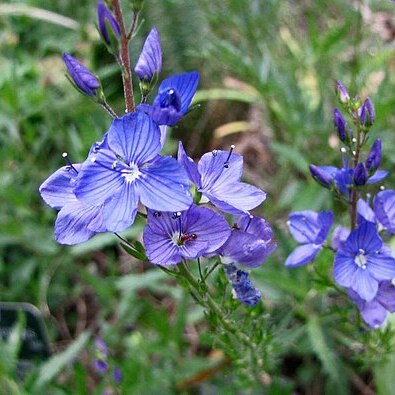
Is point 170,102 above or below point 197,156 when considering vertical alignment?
above

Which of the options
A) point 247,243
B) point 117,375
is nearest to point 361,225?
point 247,243

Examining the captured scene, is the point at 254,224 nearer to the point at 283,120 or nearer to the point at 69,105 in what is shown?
A: the point at 283,120

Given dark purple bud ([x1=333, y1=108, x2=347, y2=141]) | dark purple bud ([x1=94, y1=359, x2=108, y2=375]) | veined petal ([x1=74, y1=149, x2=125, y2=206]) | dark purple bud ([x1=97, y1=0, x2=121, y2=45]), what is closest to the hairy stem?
dark purple bud ([x1=97, y1=0, x2=121, y2=45])

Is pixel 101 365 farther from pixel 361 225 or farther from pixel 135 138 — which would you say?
pixel 135 138

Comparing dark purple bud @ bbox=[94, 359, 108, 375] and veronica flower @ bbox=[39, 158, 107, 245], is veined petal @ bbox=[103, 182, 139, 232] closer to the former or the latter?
veronica flower @ bbox=[39, 158, 107, 245]

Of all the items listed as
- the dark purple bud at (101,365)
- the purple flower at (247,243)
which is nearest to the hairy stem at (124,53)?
the purple flower at (247,243)

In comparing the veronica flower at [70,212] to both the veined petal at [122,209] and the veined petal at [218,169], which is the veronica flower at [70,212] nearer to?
the veined petal at [122,209]

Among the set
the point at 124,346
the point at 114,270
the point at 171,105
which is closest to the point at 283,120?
the point at 114,270
